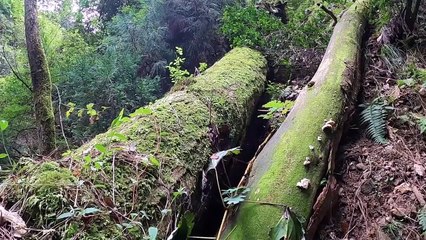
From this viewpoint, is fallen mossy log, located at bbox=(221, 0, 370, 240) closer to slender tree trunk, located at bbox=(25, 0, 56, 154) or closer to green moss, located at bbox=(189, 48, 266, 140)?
green moss, located at bbox=(189, 48, 266, 140)

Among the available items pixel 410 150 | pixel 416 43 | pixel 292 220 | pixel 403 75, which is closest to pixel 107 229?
pixel 292 220

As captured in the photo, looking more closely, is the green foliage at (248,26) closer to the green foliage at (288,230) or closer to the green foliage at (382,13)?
the green foliage at (382,13)

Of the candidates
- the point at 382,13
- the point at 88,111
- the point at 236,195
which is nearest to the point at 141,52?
the point at 88,111

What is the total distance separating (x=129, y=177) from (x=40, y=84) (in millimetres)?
3149

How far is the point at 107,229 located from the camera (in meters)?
1.69

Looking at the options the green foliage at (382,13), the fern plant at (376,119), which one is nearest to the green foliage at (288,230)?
the fern plant at (376,119)

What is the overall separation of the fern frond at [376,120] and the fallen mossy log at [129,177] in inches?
50.4

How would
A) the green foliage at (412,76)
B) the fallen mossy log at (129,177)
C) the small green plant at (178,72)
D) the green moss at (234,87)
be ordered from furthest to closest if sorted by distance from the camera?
the small green plant at (178,72) < the green moss at (234,87) < the green foliage at (412,76) < the fallen mossy log at (129,177)

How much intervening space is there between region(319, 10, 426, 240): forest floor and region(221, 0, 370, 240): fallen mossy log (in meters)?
0.20

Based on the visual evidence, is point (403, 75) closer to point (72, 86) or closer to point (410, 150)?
point (410, 150)

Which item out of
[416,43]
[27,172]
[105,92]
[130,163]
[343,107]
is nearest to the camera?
[27,172]

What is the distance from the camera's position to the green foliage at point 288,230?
67.8 inches

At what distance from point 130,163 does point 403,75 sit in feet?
9.64

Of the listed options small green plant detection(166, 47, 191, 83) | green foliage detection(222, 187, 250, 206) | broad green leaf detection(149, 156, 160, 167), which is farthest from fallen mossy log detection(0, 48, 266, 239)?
small green plant detection(166, 47, 191, 83)
